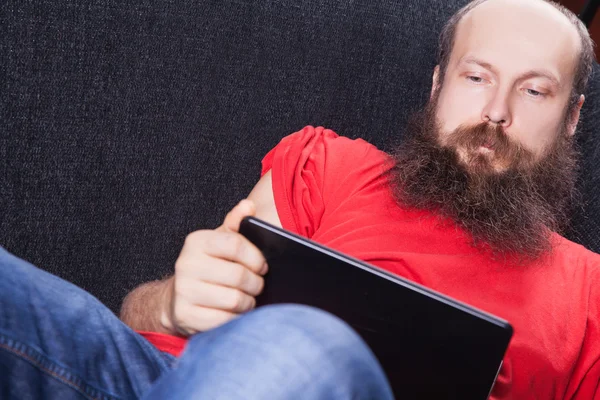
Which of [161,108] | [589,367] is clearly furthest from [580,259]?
[161,108]

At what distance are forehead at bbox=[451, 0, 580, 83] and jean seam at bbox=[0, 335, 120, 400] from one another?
0.92 meters

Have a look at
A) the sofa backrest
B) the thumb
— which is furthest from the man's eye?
the thumb

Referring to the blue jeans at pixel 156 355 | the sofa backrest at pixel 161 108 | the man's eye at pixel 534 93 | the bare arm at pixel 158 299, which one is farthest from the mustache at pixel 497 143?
the blue jeans at pixel 156 355

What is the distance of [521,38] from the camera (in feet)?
4.00

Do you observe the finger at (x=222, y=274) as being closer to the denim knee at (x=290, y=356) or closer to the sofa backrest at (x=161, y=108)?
the denim knee at (x=290, y=356)

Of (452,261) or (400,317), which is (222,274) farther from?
(452,261)

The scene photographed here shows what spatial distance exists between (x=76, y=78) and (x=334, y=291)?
637mm

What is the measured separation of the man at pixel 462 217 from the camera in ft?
2.51

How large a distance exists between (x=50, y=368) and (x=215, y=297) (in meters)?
0.20

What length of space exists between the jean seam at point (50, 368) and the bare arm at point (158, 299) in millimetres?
174

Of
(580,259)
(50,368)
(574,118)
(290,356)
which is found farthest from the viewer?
(574,118)

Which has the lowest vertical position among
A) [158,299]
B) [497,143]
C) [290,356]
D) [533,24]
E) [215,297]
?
[158,299]

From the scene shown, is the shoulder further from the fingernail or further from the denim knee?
the denim knee

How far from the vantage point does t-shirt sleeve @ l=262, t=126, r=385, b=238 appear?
1.15 meters
